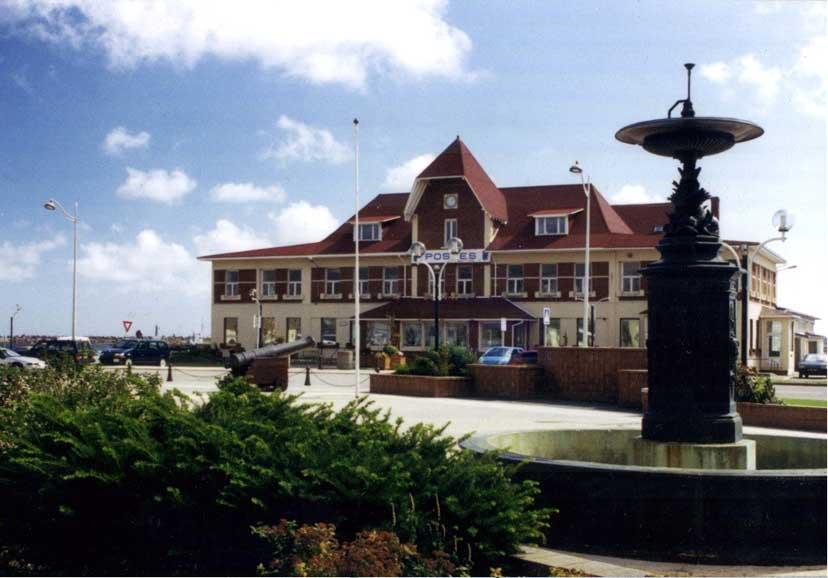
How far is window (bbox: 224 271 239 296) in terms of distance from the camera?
69312 mm

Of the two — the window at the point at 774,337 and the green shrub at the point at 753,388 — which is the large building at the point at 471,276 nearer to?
the window at the point at 774,337

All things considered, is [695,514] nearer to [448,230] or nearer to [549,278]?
[549,278]

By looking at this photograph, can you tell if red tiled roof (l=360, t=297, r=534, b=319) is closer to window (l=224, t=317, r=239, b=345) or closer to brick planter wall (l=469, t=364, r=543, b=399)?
window (l=224, t=317, r=239, b=345)

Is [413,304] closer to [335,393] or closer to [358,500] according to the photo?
[335,393]

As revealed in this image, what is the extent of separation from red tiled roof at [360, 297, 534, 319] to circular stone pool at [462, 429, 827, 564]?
167 feet

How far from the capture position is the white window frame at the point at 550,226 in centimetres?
6088

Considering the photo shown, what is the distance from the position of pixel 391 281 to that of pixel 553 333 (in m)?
11.5

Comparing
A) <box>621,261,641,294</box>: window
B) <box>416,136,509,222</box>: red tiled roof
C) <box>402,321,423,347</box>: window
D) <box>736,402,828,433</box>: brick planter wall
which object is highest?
<box>416,136,509,222</box>: red tiled roof

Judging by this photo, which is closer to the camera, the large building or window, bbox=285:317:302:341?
the large building

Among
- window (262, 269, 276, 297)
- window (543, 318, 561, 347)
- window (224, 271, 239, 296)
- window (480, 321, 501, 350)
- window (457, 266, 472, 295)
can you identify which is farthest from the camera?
window (224, 271, 239, 296)

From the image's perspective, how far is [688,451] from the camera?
29.5 ft

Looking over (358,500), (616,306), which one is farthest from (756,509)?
(616,306)

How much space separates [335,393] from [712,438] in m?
23.1

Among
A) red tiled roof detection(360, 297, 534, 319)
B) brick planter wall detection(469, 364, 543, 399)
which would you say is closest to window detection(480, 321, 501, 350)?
red tiled roof detection(360, 297, 534, 319)
